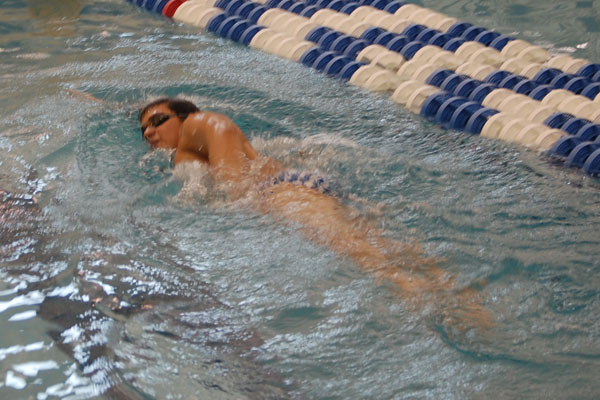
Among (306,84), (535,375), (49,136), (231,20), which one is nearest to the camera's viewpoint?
(535,375)

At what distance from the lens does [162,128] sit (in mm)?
3277

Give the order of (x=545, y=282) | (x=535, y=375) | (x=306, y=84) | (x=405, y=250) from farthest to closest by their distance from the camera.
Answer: (x=306, y=84), (x=405, y=250), (x=545, y=282), (x=535, y=375)

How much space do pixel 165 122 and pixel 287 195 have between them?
0.81 m

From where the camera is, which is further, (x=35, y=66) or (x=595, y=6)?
(x=595, y=6)

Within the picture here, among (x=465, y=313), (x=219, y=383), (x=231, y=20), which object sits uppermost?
(x=231, y=20)

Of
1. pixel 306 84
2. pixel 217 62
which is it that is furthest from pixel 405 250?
pixel 217 62

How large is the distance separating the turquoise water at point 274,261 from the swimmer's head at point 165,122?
0.09 meters

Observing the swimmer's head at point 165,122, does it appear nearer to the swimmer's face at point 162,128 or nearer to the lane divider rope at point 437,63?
the swimmer's face at point 162,128

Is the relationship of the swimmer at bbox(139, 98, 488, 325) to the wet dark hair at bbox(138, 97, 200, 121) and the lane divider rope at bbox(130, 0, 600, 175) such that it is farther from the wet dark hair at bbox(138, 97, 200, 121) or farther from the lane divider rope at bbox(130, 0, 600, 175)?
the lane divider rope at bbox(130, 0, 600, 175)

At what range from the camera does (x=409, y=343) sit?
2117 millimetres

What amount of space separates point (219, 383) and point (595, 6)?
176 inches

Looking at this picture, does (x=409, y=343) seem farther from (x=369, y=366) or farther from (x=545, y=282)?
(x=545, y=282)

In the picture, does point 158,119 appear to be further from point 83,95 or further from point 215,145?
point 83,95

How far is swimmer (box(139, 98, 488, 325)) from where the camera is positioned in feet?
7.97
